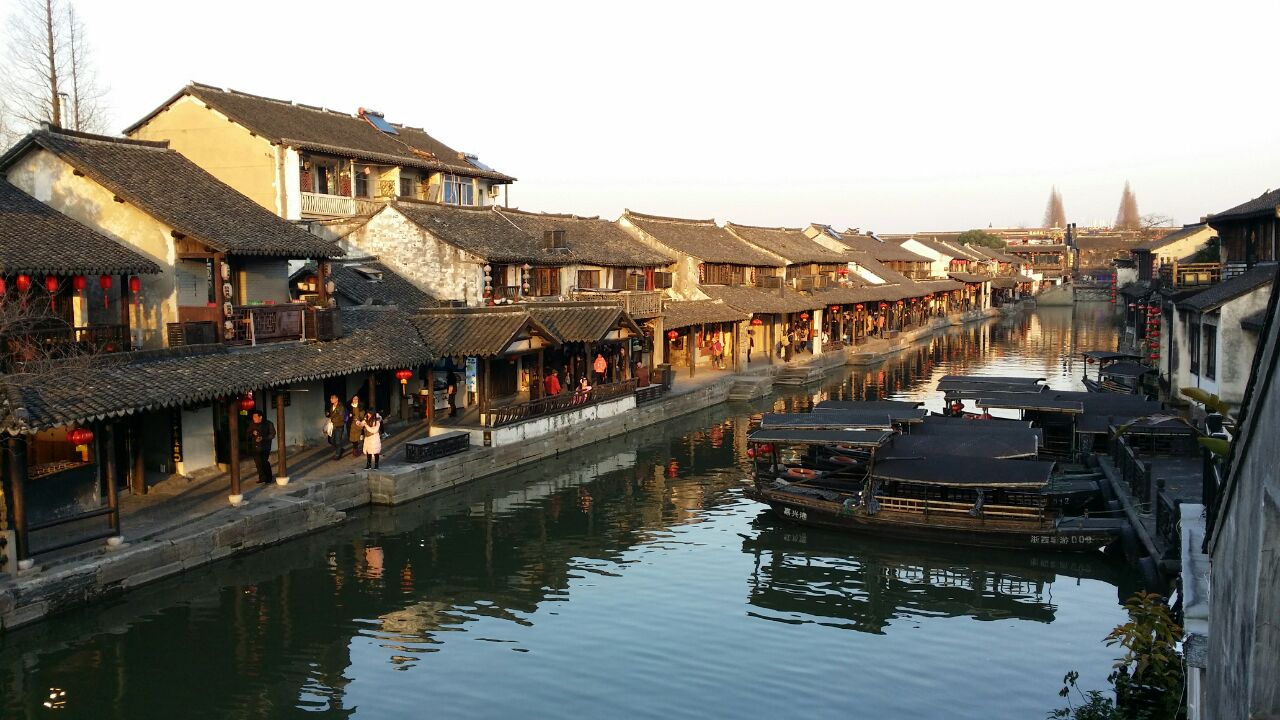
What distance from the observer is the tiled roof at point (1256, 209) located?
31209 mm

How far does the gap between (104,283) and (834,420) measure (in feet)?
56.0

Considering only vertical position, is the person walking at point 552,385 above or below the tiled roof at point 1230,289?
below

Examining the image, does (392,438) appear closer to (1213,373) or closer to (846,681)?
(846,681)

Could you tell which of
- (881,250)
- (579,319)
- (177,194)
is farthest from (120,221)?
(881,250)

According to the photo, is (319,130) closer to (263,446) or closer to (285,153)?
(285,153)

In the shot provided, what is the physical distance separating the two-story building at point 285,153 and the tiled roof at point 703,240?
12.4 metres

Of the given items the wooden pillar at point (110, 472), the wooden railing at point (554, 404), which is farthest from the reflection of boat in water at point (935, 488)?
the wooden pillar at point (110, 472)

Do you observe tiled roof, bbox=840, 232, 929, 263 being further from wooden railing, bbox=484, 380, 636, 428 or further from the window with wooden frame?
wooden railing, bbox=484, 380, 636, 428

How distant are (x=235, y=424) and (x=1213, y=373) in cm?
2717

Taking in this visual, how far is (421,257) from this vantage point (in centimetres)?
3625

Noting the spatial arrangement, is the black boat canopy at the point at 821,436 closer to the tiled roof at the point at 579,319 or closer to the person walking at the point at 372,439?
the person walking at the point at 372,439

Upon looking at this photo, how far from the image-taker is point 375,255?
36.9 metres

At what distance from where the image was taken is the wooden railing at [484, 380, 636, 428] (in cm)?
3028

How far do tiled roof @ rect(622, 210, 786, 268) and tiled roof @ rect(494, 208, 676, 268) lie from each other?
1.54 metres
